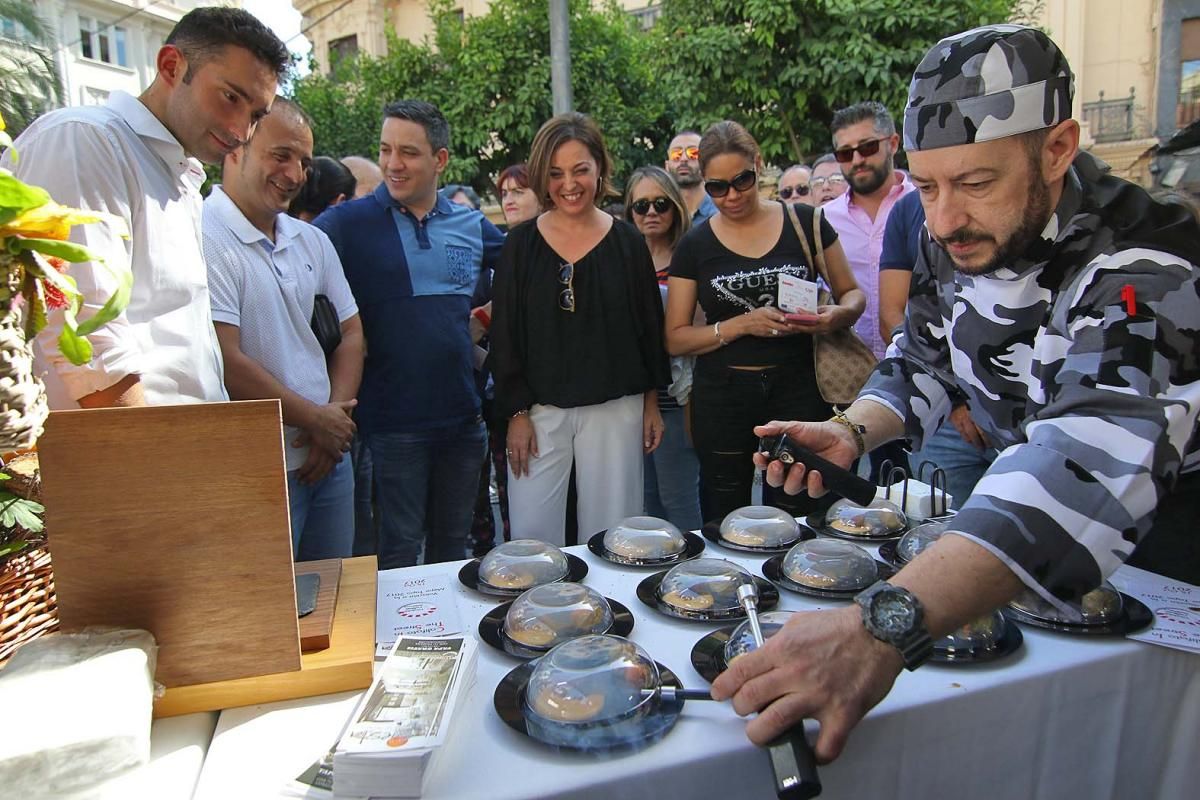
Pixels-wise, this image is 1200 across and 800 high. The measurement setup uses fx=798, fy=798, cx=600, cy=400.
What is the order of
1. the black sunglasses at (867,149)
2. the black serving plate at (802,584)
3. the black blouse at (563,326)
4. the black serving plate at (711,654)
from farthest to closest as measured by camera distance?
the black sunglasses at (867,149) < the black blouse at (563,326) < the black serving plate at (802,584) < the black serving plate at (711,654)

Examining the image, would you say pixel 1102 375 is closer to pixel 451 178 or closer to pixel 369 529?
pixel 369 529

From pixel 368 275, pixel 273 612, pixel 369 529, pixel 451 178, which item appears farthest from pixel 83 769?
pixel 451 178

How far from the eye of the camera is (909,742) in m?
1.08

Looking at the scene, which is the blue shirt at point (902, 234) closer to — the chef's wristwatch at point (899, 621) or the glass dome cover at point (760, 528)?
the glass dome cover at point (760, 528)

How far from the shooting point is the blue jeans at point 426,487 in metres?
2.92

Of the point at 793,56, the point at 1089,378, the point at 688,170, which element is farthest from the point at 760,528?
the point at 793,56

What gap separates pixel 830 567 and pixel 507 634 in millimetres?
578

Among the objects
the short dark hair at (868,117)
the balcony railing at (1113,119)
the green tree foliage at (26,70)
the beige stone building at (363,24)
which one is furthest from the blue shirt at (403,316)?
the beige stone building at (363,24)

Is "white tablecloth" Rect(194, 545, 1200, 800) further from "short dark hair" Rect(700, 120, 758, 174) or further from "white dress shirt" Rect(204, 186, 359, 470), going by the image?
"short dark hair" Rect(700, 120, 758, 174)

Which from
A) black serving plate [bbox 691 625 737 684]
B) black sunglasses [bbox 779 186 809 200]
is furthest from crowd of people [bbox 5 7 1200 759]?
black sunglasses [bbox 779 186 809 200]

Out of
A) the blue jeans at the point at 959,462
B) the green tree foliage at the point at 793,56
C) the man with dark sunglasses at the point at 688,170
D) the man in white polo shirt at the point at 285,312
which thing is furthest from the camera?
the green tree foliage at the point at 793,56

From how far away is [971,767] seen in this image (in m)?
1.13

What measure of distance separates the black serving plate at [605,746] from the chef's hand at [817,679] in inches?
2.8

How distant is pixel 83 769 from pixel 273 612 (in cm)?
28
